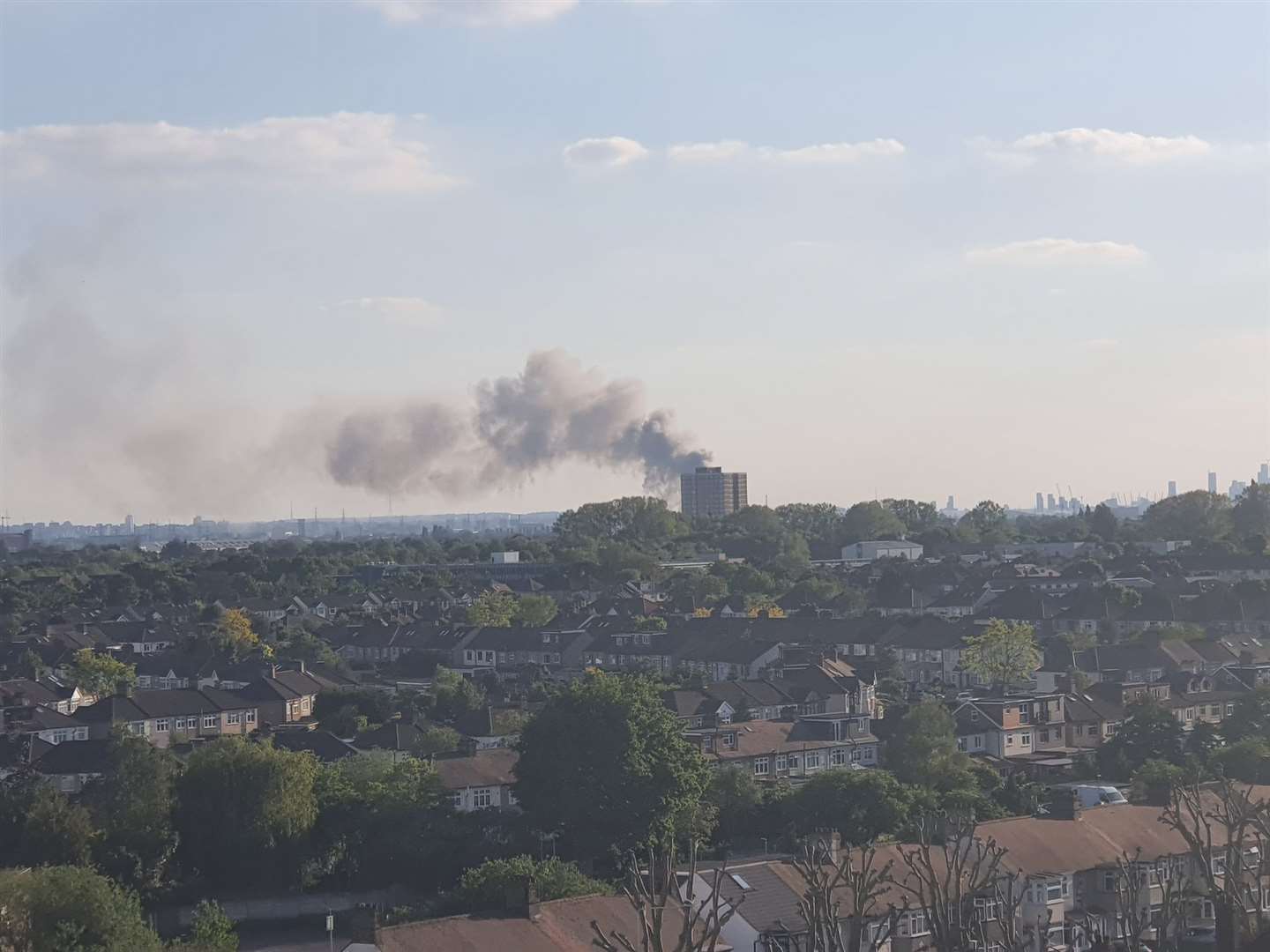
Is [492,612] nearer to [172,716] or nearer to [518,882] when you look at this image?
[172,716]

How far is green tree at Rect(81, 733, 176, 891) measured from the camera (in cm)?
2320

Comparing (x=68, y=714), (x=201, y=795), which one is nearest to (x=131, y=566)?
(x=68, y=714)

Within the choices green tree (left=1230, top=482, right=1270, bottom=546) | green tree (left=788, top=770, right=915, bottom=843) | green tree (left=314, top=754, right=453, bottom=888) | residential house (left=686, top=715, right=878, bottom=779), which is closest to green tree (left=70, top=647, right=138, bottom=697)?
residential house (left=686, top=715, right=878, bottom=779)

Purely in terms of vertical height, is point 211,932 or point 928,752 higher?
point 928,752

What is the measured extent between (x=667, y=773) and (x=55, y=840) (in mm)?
7745

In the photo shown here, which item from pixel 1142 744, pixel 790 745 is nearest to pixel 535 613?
pixel 790 745

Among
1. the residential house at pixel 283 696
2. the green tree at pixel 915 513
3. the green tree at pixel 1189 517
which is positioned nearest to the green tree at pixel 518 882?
the residential house at pixel 283 696

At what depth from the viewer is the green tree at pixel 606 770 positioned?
2388 centimetres

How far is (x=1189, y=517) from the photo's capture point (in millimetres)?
93625

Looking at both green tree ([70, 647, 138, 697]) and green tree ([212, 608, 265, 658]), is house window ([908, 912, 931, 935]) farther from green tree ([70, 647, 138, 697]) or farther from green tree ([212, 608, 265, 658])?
green tree ([212, 608, 265, 658])

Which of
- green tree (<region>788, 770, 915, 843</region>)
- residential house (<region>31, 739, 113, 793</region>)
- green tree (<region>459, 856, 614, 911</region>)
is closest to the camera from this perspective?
green tree (<region>459, 856, 614, 911</region>)

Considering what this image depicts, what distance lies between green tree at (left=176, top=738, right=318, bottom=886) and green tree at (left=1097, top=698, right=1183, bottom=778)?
12935 mm

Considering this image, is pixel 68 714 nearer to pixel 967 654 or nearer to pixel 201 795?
pixel 201 795

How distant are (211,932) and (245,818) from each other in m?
3.80
